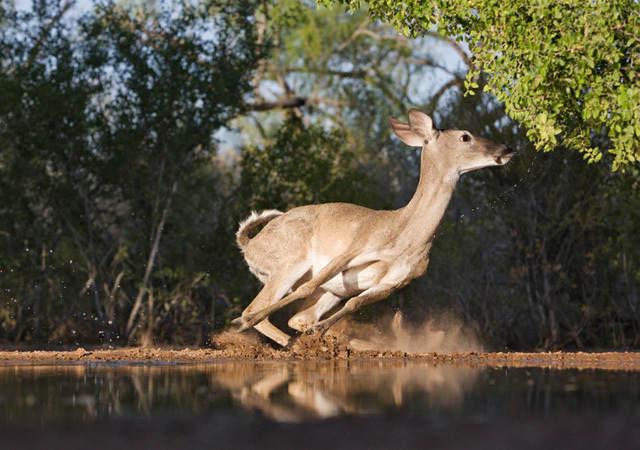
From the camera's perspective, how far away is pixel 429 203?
11078 millimetres

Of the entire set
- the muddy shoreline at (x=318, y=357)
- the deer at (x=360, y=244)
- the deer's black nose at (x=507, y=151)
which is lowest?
the muddy shoreline at (x=318, y=357)

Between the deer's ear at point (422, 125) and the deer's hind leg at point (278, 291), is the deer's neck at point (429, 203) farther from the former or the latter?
the deer's hind leg at point (278, 291)

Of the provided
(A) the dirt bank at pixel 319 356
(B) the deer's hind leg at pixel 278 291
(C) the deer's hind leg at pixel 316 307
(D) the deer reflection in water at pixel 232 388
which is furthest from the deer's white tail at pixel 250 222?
(D) the deer reflection in water at pixel 232 388

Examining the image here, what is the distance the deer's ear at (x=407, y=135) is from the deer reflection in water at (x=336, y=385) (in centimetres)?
297

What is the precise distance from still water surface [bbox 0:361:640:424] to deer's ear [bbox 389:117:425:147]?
3336 mm

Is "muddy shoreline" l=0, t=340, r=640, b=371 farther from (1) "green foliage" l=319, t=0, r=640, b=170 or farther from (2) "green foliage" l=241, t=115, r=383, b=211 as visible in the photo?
(2) "green foliage" l=241, t=115, r=383, b=211

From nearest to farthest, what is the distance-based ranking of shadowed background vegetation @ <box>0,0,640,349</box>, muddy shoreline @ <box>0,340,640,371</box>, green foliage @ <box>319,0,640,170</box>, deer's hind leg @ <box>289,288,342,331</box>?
green foliage @ <box>319,0,640,170</box>
muddy shoreline @ <box>0,340,640,371</box>
deer's hind leg @ <box>289,288,342,331</box>
shadowed background vegetation @ <box>0,0,640,349</box>

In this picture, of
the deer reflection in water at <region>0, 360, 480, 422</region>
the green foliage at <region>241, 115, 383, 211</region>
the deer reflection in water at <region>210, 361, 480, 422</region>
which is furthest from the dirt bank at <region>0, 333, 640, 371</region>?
the green foliage at <region>241, 115, 383, 211</region>

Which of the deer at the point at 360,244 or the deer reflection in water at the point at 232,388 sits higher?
the deer at the point at 360,244

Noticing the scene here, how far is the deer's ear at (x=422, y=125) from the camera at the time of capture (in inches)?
449

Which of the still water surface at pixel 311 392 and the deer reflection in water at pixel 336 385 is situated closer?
the still water surface at pixel 311 392

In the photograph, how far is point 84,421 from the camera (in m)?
4.92

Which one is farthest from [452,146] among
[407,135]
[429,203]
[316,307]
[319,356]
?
[319,356]

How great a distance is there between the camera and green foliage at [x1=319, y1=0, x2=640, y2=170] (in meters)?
8.71
